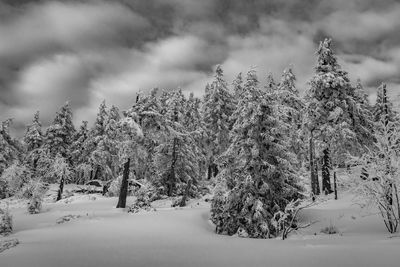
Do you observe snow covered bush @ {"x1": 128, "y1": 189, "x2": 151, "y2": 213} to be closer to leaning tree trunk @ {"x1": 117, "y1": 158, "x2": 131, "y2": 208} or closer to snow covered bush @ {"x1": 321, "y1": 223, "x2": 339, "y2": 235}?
leaning tree trunk @ {"x1": 117, "y1": 158, "x2": 131, "y2": 208}

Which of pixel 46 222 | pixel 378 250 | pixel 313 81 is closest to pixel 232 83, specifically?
pixel 313 81

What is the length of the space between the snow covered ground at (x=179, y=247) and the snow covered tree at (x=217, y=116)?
22.3 m

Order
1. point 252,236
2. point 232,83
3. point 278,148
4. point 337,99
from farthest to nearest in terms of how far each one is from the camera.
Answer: point 232,83 < point 337,99 < point 278,148 < point 252,236

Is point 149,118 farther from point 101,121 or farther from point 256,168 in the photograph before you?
point 101,121

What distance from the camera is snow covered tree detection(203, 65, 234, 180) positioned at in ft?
143

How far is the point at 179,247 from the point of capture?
44.3ft

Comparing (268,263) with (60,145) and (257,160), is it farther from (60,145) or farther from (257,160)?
(60,145)

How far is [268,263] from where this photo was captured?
10.4m

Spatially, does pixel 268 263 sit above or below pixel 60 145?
below

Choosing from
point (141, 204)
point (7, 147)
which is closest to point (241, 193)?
point (141, 204)

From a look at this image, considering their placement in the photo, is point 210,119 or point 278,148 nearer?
point 278,148

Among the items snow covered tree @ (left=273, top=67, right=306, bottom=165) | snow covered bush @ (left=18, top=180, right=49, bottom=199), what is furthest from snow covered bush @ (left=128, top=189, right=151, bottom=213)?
snow covered tree @ (left=273, top=67, right=306, bottom=165)

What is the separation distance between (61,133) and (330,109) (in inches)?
1407

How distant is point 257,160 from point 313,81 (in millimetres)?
14017
